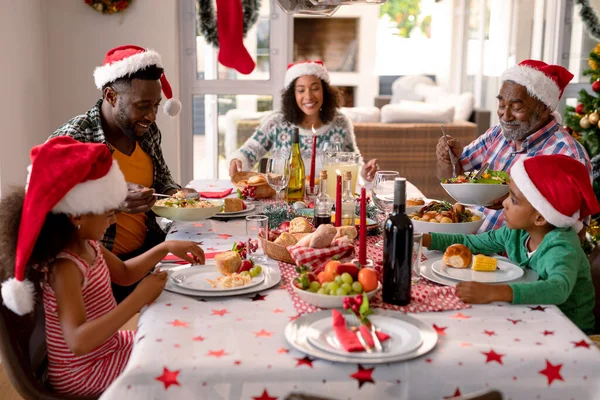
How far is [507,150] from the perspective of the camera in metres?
2.63

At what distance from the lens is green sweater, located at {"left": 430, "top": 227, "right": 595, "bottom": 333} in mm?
1423

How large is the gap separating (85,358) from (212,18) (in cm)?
349

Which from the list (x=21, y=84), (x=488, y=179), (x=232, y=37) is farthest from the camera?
(x=232, y=37)

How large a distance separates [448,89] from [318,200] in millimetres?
7703

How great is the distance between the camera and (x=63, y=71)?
14.0ft

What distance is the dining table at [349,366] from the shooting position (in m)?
1.11

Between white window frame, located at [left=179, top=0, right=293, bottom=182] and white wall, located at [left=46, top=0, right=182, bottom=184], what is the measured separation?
23cm

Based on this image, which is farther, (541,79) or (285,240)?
(541,79)

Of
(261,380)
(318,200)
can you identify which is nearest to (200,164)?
(318,200)

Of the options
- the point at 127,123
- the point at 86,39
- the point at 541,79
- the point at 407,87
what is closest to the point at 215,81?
the point at 86,39

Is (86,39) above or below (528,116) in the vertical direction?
above

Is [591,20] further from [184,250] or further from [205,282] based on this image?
[205,282]

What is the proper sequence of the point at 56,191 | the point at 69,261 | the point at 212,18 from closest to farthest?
the point at 56,191, the point at 69,261, the point at 212,18

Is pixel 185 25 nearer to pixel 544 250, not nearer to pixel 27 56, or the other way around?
pixel 27 56
